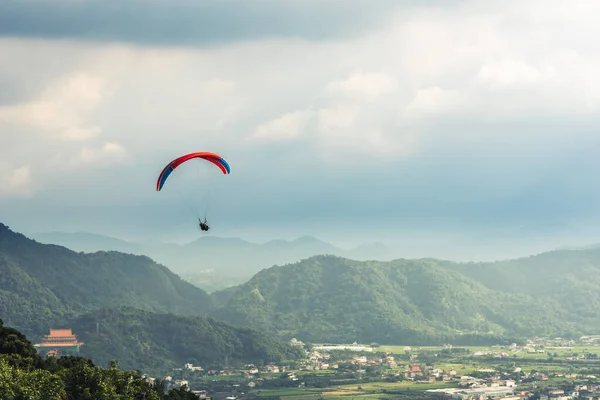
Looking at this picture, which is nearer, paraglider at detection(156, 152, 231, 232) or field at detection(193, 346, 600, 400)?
paraglider at detection(156, 152, 231, 232)

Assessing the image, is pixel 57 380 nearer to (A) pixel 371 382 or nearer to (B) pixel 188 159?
(B) pixel 188 159

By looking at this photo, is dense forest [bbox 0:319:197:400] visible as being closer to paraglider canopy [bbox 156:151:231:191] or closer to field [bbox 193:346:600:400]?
paraglider canopy [bbox 156:151:231:191]

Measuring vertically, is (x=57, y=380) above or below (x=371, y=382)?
above

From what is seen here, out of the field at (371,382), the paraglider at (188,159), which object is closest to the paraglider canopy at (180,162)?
the paraglider at (188,159)

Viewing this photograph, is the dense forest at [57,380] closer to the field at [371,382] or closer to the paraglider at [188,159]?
the paraglider at [188,159]

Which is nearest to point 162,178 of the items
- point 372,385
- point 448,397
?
point 448,397

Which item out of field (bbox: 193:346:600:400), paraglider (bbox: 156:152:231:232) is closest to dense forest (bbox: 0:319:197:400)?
paraglider (bbox: 156:152:231:232)

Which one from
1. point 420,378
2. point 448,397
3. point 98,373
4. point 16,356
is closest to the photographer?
point 98,373

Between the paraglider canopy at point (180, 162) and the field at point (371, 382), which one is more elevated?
the paraglider canopy at point (180, 162)

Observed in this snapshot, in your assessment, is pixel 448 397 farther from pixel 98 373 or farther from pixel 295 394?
pixel 98 373

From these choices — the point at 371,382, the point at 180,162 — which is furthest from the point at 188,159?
the point at 371,382

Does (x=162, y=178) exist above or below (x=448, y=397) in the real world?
above
